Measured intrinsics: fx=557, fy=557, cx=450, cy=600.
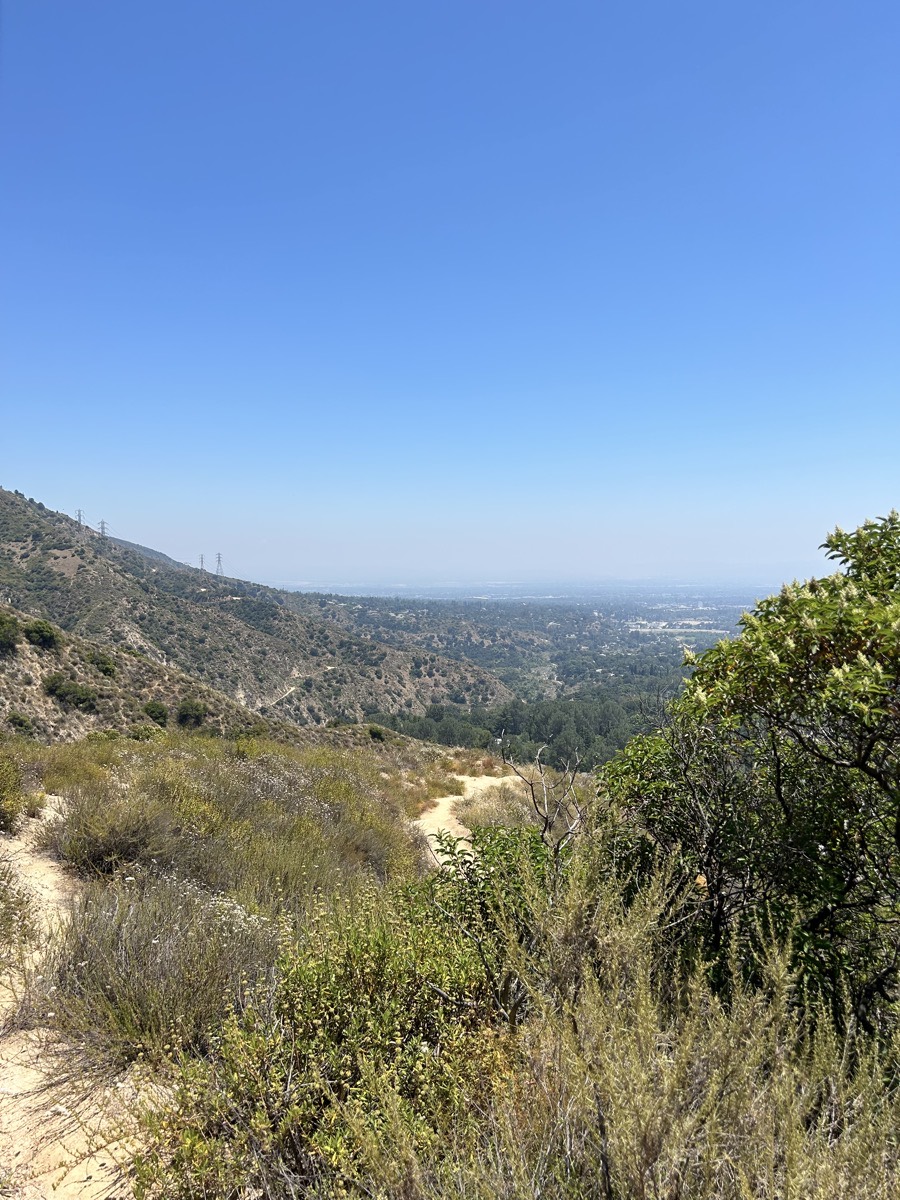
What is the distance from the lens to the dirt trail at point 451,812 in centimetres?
1099

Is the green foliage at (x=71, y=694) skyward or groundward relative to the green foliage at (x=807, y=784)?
groundward

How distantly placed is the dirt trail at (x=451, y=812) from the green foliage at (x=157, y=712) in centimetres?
1872

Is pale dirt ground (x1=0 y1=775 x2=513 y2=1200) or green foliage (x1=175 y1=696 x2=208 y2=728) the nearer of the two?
pale dirt ground (x1=0 y1=775 x2=513 y2=1200)

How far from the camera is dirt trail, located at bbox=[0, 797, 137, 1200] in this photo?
2.25 metres

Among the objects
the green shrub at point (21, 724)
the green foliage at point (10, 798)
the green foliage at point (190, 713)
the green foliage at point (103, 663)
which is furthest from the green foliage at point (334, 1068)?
the green foliage at point (103, 663)

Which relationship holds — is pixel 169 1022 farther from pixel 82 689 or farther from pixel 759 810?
pixel 82 689

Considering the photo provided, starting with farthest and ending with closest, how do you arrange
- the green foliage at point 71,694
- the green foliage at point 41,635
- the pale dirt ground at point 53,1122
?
1. the green foliage at point 41,635
2. the green foliage at point 71,694
3. the pale dirt ground at point 53,1122

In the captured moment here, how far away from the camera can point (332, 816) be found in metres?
8.49

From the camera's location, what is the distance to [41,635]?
30.3m

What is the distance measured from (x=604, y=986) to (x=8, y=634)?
34.6 m

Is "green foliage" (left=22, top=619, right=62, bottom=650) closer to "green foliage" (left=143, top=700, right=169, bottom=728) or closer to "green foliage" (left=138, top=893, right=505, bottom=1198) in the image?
"green foliage" (left=143, top=700, right=169, bottom=728)

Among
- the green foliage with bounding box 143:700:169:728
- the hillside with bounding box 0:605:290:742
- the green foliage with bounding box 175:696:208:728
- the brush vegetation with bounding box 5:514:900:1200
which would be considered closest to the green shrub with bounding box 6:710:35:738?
the hillside with bounding box 0:605:290:742

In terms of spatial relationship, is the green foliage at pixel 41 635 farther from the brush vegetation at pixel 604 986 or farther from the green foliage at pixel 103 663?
the brush vegetation at pixel 604 986

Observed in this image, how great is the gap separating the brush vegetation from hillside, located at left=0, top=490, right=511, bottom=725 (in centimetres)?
4817
